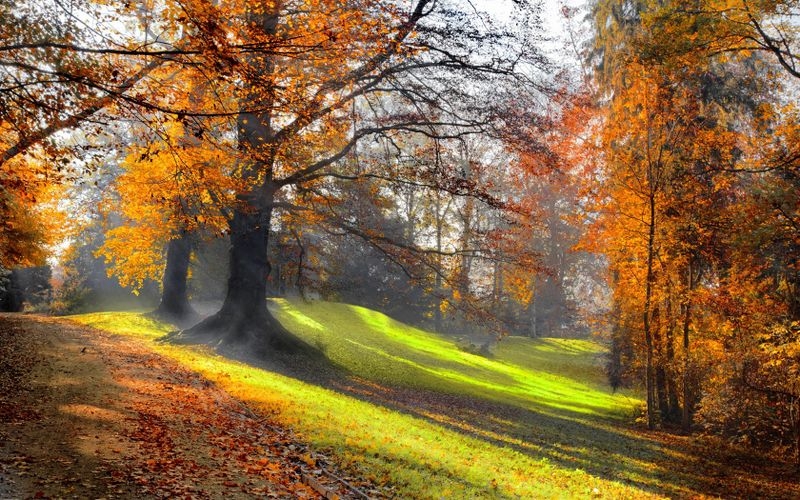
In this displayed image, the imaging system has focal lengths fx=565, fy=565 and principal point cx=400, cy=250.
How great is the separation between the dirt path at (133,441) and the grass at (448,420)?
90 centimetres

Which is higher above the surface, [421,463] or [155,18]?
[155,18]

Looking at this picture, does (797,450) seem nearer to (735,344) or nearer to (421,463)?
(735,344)

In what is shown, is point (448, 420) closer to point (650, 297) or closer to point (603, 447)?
point (603, 447)

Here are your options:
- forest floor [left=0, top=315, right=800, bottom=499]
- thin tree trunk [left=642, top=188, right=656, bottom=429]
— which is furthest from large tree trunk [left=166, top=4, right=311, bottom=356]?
thin tree trunk [left=642, top=188, right=656, bottom=429]

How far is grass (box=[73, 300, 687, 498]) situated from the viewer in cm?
869

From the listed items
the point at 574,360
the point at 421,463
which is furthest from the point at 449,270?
the point at 574,360

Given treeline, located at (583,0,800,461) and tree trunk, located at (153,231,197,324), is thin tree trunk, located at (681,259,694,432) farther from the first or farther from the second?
tree trunk, located at (153,231,197,324)

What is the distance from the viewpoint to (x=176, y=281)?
2781 cm

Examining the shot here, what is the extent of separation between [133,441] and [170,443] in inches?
18.2

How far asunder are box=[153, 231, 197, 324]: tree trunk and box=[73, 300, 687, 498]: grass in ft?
5.42

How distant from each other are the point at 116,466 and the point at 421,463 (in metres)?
4.28

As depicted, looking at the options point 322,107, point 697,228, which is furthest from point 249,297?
point 697,228

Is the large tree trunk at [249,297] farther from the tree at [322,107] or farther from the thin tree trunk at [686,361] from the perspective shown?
the thin tree trunk at [686,361]

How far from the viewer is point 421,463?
8.67m
